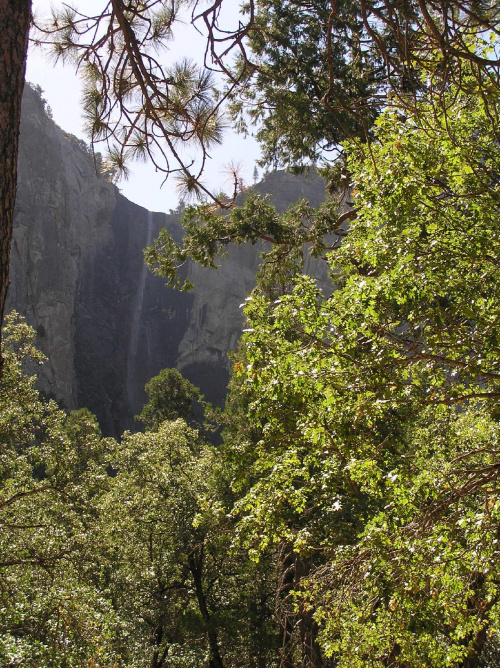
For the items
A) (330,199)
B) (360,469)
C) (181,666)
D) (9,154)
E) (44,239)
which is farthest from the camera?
(44,239)

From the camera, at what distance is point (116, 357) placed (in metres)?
46.3

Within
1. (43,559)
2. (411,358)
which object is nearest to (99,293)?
(43,559)

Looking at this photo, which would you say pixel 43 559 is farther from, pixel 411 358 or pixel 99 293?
pixel 99 293

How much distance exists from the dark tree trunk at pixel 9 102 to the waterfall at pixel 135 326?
4437cm

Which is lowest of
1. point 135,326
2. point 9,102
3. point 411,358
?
point 411,358

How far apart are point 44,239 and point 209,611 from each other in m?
37.1

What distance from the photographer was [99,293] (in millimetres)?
47688

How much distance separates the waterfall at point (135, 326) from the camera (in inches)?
1837

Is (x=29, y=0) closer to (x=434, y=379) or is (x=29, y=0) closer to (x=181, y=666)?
(x=434, y=379)

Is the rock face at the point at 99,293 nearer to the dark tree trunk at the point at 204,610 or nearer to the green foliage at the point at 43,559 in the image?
the dark tree trunk at the point at 204,610

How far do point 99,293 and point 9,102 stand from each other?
46.9m

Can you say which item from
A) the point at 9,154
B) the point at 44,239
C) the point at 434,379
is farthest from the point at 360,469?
the point at 44,239

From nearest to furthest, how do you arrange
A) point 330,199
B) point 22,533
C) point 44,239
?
point 22,533
point 330,199
point 44,239

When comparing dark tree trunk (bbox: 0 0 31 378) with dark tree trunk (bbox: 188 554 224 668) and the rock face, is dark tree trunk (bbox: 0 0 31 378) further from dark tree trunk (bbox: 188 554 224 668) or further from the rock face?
the rock face
